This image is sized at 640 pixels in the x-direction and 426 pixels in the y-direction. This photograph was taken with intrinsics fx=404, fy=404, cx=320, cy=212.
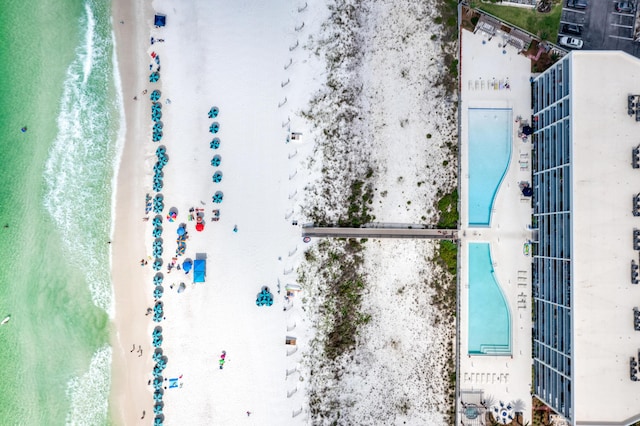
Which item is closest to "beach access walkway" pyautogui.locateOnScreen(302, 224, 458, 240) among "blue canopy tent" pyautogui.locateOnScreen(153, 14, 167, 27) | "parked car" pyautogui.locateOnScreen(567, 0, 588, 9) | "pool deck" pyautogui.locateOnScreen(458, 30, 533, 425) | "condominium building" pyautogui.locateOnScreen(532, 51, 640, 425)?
"pool deck" pyautogui.locateOnScreen(458, 30, 533, 425)

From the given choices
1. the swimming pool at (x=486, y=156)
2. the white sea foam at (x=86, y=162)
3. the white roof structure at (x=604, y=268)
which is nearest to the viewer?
the white roof structure at (x=604, y=268)

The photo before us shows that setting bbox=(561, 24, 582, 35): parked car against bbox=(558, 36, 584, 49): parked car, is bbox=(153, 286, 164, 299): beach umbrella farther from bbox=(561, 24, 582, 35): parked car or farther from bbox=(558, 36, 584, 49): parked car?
bbox=(561, 24, 582, 35): parked car

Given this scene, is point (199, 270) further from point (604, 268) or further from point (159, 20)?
point (604, 268)

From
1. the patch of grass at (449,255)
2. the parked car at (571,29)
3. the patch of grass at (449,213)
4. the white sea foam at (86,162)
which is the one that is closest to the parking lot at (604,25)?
the parked car at (571,29)

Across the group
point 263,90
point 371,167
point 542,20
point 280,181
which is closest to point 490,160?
point 371,167

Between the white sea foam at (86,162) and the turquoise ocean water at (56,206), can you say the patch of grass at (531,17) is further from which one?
the turquoise ocean water at (56,206)
